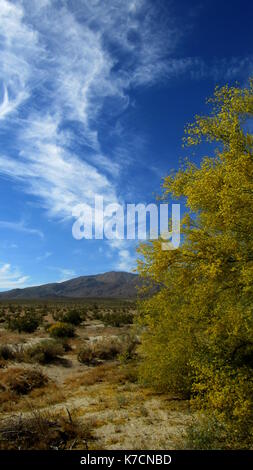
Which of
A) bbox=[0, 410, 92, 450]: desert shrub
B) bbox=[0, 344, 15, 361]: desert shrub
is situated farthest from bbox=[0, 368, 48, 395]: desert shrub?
bbox=[0, 410, 92, 450]: desert shrub

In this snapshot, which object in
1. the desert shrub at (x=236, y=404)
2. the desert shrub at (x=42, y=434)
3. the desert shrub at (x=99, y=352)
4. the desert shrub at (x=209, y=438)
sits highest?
the desert shrub at (x=236, y=404)

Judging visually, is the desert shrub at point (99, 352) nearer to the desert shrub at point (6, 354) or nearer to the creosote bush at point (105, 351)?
the creosote bush at point (105, 351)

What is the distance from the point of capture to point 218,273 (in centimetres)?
800

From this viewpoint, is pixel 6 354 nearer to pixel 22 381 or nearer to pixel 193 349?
pixel 22 381

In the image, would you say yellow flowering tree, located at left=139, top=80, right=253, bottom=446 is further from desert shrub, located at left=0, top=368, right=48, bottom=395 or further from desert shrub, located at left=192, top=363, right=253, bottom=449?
desert shrub, located at left=0, top=368, right=48, bottom=395

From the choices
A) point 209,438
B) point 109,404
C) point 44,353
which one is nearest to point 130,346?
point 44,353

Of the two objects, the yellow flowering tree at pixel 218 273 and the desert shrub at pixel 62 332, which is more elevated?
the yellow flowering tree at pixel 218 273

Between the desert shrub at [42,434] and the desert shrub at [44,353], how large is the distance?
10934 millimetres

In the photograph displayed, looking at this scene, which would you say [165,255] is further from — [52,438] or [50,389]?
[50,389]

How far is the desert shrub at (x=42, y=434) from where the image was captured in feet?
25.8

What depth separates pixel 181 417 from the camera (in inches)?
398

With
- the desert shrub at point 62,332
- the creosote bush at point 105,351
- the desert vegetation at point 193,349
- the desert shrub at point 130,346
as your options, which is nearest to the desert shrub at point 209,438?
the desert vegetation at point 193,349

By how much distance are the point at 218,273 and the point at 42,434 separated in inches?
235
